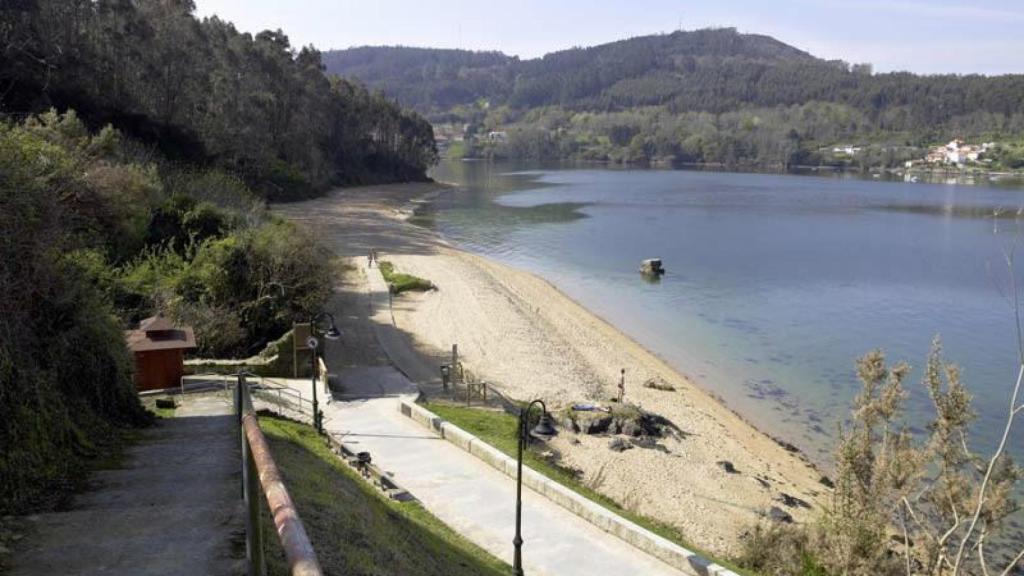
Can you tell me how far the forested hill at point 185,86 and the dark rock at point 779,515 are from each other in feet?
111

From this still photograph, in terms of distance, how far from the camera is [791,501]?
20.2 m

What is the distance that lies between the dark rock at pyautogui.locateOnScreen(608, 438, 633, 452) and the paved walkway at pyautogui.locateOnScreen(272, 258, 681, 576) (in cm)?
557

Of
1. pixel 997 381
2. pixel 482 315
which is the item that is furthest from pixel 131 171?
pixel 997 381

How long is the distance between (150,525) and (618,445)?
16476mm

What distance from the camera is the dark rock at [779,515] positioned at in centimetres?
1840

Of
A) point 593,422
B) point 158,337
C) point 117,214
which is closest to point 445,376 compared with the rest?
point 593,422

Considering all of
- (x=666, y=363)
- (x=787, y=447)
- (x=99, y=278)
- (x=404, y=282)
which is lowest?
(x=787, y=447)

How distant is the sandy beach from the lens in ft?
64.1

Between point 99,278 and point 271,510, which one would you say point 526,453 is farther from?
point 271,510

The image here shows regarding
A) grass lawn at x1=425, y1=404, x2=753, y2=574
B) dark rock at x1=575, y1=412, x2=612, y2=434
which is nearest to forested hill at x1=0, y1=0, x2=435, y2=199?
grass lawn at x1=425, y1=404, x2=753, y2=574

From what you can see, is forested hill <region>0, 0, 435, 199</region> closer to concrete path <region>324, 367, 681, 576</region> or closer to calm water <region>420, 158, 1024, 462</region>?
calm water <region>420, 158, 1024, 462</region>

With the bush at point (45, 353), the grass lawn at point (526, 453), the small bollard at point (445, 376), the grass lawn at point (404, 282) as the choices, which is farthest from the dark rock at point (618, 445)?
the grass lawn at point (404, 282)

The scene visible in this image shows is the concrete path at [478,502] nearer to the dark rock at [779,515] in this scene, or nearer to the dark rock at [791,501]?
the dark rock at [779,515]

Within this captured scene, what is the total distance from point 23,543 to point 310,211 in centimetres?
7044
